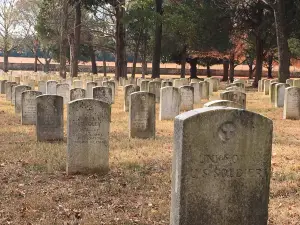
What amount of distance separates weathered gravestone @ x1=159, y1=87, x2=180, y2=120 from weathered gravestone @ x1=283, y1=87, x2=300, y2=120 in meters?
3.41

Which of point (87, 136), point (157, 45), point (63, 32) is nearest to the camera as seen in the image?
point (87, 136)

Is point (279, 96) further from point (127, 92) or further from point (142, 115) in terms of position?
point (142, 115)

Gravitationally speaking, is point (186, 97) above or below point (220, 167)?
below

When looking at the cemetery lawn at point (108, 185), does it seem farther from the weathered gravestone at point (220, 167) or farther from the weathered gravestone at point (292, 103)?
the weathered gravestone at point (292, 103)

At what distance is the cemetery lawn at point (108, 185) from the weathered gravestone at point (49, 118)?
349mm

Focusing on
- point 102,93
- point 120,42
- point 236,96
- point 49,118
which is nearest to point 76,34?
point 120,42

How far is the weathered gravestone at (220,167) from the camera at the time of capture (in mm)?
4559

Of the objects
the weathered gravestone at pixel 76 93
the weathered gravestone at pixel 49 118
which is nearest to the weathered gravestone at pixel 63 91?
the weathered gravestone at pixel 76 93

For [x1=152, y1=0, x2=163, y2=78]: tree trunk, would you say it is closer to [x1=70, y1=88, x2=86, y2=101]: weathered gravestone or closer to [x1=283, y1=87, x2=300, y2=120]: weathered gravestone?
[x1=70, y1=88, x2=86, y2=101]: weathered gravestone

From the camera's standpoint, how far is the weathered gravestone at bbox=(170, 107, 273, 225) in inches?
179

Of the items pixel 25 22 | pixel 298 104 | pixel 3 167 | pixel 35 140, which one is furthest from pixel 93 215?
pixel 25 22

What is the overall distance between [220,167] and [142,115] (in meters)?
6.62

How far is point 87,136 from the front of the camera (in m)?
7.98

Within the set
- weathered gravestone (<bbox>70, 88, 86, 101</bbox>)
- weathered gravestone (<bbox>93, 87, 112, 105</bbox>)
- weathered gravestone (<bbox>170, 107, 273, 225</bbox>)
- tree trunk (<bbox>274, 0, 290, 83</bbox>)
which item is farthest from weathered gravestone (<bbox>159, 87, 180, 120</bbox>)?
tree trunk (<bbox>274, 0, 290, 83</bbox>)
